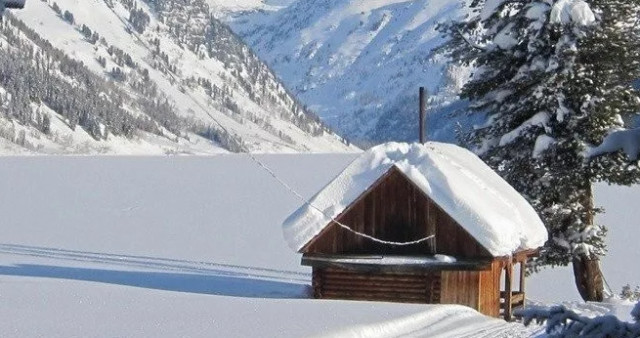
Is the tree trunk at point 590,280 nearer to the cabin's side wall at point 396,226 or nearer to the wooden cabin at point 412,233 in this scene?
the wooden cabin at point 412,233

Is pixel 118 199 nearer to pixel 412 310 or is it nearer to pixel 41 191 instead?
pixel 41 191

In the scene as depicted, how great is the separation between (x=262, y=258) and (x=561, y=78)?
19.9 metres

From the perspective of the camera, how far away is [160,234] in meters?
47.2

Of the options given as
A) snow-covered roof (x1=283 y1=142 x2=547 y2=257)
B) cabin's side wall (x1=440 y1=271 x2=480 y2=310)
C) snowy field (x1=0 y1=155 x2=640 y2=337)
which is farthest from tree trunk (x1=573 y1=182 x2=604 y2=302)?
cabin's side wall (x1=440 y1=271 x2=480 y2=310)

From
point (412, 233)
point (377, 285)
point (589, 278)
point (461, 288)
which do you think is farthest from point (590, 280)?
point (377, 285)

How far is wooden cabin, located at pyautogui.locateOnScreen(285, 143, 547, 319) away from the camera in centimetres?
2142

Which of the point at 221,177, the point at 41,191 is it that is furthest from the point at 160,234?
the point at 221,177

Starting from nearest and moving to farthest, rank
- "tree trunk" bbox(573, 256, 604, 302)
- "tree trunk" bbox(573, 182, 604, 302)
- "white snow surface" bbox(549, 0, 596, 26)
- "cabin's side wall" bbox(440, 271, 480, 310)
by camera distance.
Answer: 1. "white snow surface" bbox(549, 0, 596, 26)
2. "cabin's side wall" bbox(440, 271, 480, 310)
3. "tree trunk" bbox(573, 182, 604, 302)
4. "tree trunk" bbox(573, 256, 604, 302)

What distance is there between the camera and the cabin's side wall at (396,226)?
2169 centimetres

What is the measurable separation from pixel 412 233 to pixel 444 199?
3.55ft

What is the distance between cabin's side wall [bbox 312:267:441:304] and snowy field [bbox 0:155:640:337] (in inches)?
33.8

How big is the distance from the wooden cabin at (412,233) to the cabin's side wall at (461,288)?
2 centimetres

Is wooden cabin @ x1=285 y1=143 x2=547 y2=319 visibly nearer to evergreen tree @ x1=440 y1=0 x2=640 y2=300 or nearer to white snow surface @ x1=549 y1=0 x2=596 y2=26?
evergreen tree @ x1=440 y1=0 x2=640 y2=300

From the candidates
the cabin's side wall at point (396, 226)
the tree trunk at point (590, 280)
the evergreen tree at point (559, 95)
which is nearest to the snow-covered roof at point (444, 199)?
the cabin's side wall at point (396, 226)
